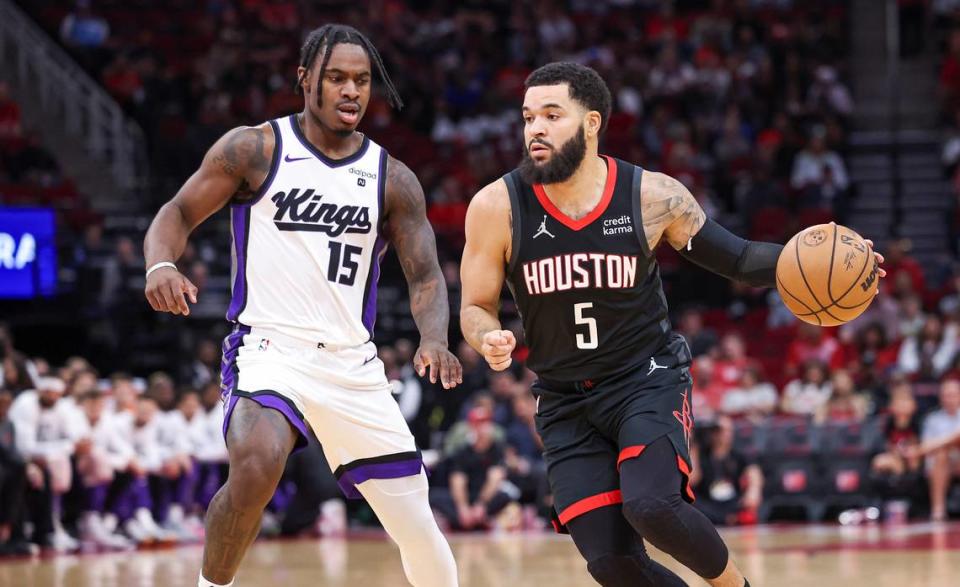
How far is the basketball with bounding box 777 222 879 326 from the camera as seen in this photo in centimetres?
588

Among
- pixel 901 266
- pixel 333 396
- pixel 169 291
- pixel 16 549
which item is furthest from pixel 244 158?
pixel 901 266

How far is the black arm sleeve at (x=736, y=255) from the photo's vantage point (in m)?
5.98

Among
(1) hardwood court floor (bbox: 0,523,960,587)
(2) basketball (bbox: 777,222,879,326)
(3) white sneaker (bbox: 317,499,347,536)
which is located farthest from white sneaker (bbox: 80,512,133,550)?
(2) basketball (bbox: 777,222,879,326)

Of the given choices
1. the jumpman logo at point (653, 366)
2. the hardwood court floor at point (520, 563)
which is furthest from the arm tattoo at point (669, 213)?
the hardwood court floor at point (520, 563)

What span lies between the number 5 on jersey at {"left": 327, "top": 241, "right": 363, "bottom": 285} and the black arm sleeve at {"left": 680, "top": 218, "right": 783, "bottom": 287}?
53.2 inches

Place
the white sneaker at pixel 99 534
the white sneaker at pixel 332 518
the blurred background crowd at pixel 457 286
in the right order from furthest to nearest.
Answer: the white sneaker at pixel 332 518 < the blurred background crowd at pixel 457 286 < the white sneaker at pixel 99 534

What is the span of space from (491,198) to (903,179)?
54.1ft

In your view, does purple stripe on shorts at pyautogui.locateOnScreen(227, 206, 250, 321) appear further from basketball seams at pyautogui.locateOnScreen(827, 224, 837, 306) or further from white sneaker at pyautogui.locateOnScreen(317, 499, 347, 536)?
white sneaker at pyautogui.locateOnScreen(317, 499, 347, 536)

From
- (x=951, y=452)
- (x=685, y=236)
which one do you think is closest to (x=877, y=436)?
(x=951, y=452)

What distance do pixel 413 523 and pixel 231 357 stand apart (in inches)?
39.3

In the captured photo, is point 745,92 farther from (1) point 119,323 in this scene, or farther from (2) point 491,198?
(2) point 491,198

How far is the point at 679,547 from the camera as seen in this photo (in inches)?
218

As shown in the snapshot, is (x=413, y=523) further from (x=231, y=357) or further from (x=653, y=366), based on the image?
(x=653, y=366)

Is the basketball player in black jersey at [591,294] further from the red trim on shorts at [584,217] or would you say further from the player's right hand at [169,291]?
the player's right hand at [169,291]
